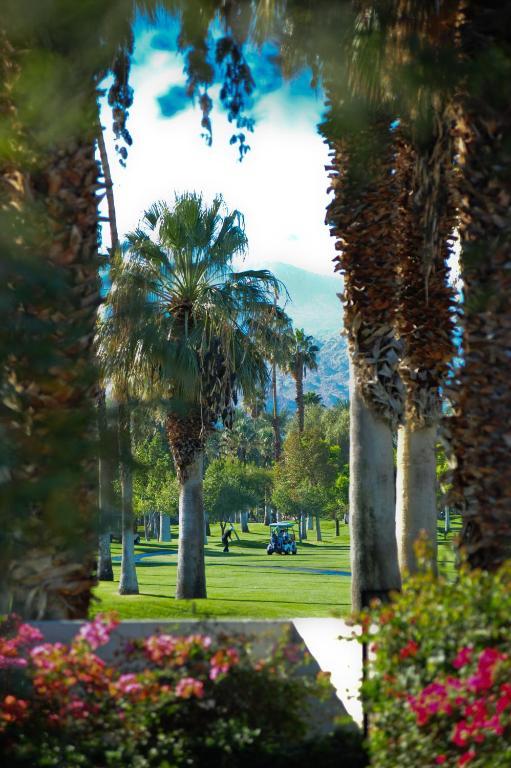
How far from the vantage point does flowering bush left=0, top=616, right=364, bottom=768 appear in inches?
209

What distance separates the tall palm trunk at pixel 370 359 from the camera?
1278cm

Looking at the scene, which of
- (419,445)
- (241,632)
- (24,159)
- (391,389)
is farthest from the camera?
(419,445)

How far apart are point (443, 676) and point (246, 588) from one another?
77.3 feet

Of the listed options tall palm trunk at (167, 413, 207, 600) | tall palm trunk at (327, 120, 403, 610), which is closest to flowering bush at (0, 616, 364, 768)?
tall palm trunk at (327, 120, 403, 610)

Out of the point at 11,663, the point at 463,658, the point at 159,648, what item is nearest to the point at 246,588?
the point at 11,663

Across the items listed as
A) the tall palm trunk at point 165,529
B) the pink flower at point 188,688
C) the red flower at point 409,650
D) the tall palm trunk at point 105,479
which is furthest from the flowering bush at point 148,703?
the tall palm trunk at point 165,529

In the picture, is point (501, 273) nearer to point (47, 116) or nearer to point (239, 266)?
point (47, 116)

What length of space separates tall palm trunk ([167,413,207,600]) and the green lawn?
651 millimetres

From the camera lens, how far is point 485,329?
717 cm

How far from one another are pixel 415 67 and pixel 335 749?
13.4 ft

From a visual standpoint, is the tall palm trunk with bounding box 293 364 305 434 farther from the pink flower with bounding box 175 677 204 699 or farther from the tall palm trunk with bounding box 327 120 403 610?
the pink flower with bounding box 175 677 204 699

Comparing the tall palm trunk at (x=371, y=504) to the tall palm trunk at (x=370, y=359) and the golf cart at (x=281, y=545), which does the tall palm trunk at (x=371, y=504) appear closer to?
the tall palm trunk at (x=370, y=359)

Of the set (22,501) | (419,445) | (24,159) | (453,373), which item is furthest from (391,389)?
(22,501)

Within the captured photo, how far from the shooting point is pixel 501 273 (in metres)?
7.00
